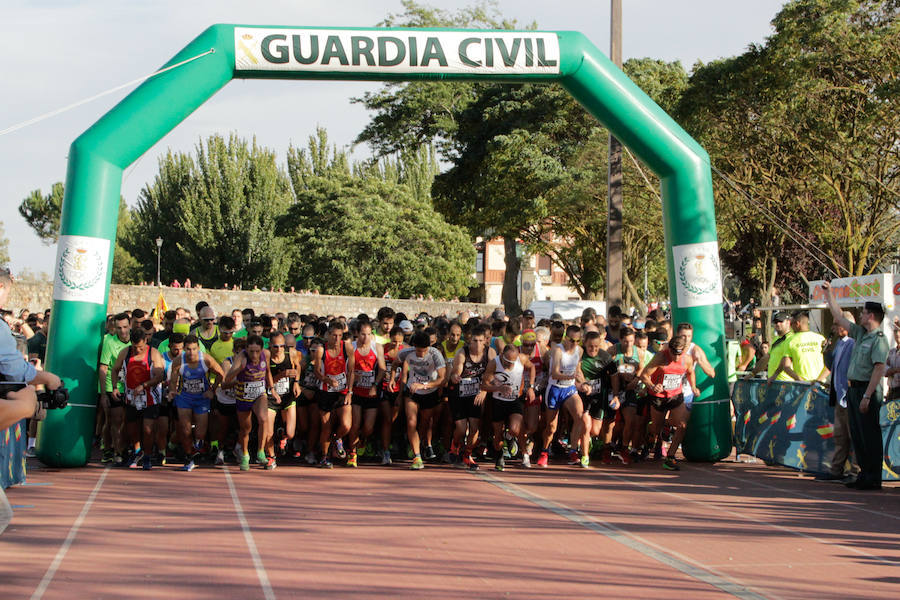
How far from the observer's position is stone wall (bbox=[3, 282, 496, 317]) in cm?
3186

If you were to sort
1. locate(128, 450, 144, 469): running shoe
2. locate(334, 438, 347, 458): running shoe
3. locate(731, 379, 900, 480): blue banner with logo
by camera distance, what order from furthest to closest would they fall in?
locate(334, 438, 347, 458): running shoe → locate(128, 450, 144, 469): running shoe → locate(731, 379, 900, 480): blue banner with logo

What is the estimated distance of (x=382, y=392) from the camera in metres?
12.3

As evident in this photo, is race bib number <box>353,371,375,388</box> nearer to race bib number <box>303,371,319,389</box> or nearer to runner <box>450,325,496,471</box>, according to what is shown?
race bib number <box>303,371,319,389</box>

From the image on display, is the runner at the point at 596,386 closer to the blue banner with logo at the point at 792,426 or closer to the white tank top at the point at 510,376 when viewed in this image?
the white tank top at the point at 510,376

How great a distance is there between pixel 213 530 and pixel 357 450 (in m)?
4.65

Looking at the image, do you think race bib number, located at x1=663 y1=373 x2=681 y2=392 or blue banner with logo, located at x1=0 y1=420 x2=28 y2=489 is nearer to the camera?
blue banner with logo, located at x1=0 y1=420 x2=28 y2=489

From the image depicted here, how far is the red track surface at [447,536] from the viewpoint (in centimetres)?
648

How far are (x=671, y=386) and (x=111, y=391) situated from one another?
6577 millimetres

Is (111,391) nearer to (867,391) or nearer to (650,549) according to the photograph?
(650,549)

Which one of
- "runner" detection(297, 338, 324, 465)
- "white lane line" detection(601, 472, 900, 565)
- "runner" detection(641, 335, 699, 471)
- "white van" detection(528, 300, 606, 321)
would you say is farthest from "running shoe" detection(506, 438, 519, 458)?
"white van" detection(528, 300, 606, 321)

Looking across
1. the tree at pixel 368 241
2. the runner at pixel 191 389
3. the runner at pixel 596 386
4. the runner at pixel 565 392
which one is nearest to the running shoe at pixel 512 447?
the runner at pixel 565 392

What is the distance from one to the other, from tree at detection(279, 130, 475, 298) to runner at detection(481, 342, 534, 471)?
3901 cm

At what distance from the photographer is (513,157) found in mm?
Answer: 30469

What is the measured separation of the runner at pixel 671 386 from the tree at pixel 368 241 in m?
39.2
